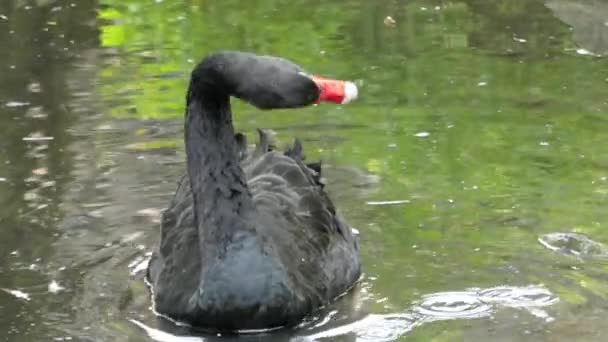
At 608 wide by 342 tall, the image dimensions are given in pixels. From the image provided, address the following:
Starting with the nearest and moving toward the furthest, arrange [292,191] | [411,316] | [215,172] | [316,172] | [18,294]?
1. [411,316]
2. [215,172]
3. [18,294]
4. [292,191]
5. [316,172]

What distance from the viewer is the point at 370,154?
8.02 m

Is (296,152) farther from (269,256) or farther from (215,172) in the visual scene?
(269,256)

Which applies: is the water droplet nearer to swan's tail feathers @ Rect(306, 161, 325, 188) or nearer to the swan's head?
the swan's head

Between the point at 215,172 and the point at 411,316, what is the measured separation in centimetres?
112

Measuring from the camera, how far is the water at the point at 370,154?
596 cm

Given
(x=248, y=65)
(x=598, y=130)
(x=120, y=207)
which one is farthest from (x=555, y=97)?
(x=248, y=65)

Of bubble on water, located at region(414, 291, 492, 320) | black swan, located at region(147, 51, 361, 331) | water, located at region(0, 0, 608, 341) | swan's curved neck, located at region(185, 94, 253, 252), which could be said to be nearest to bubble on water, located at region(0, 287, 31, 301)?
water, located at region(0, 0, 608, 341)

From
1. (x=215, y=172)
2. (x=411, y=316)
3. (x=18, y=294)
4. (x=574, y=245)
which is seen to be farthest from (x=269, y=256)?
(x=574, y=245)

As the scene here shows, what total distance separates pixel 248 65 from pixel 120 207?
2.20 m

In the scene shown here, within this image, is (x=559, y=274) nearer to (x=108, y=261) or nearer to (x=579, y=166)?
(x=579, y=166)

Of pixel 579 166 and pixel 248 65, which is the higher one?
pixel 248 65

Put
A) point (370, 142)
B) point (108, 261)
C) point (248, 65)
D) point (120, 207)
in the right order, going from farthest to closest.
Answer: point (370, 142) < point (120, 207) < point (108, 261) < point (248, 65)

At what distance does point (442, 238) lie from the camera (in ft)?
21.9

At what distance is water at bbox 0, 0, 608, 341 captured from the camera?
5.96 meters
